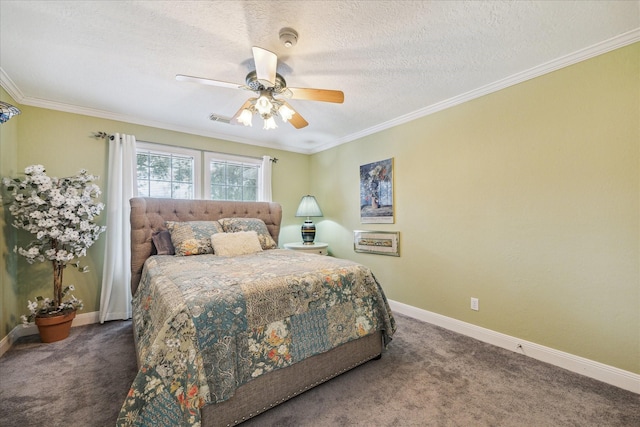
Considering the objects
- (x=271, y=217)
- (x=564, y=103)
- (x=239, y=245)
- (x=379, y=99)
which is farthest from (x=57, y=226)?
(x=564, y=103)

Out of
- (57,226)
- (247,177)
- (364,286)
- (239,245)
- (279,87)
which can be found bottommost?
(364,286)

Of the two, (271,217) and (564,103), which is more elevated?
(564,103)

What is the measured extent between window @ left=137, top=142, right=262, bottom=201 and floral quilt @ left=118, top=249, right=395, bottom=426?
5.79 feet

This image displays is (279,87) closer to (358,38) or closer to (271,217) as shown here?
(358,38)

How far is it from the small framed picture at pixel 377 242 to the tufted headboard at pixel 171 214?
4.03 feet

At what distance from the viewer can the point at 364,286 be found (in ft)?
6.96

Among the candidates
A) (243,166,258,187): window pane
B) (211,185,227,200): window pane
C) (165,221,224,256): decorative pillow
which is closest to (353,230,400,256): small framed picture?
(243,166,258,187): window pane

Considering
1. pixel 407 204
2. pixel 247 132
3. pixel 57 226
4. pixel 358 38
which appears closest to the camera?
pixel 358 38

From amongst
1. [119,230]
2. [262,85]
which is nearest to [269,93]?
[262,85]

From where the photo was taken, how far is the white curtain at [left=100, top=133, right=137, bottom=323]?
307 cm

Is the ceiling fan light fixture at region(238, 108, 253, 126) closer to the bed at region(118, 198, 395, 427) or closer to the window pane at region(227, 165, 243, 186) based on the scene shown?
the bed at region(118, 198, 395, 427)

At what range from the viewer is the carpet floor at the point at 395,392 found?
62.4 inches

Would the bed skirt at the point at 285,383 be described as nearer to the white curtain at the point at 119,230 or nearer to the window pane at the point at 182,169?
the white curtain at the point at 119,230

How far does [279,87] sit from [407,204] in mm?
2059
